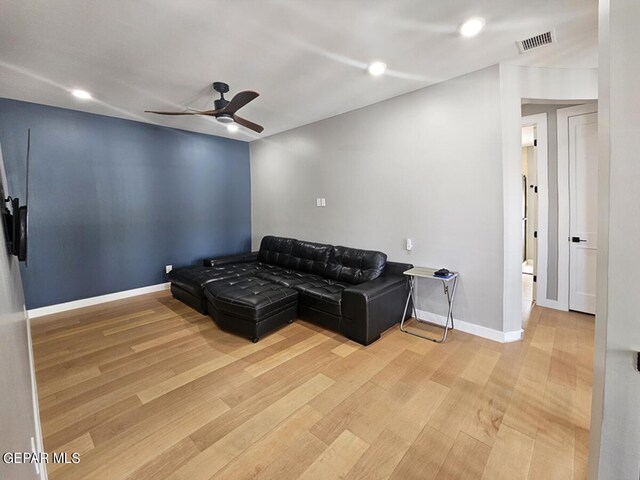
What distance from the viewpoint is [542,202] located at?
3.67m

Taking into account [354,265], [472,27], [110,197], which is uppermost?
[472,27]

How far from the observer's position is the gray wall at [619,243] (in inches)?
35.2

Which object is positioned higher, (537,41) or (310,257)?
(537,41)

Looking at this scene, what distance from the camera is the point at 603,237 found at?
984mm

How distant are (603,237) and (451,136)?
2315 millimetres

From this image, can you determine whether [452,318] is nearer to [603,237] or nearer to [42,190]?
[603,237]

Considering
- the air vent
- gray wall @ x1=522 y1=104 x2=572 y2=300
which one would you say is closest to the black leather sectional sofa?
gray wall @ x1=522 y1=104 x2=572 y2=300

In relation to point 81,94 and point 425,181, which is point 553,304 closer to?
point 425,181

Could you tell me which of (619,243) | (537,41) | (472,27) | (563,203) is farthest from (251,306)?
(563,203)

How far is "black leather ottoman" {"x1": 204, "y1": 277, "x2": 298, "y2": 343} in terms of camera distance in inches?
111

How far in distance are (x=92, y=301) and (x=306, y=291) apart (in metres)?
3.19

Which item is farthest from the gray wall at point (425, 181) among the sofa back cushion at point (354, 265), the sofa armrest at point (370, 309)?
the sofa armrest at point (370, 309)

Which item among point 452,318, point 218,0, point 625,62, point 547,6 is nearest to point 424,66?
point 547,6

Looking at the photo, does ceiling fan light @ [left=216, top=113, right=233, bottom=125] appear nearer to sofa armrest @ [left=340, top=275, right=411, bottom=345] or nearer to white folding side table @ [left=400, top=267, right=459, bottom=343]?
sofa armrest @ [left=340, top=275, right=411, bottom=345]
